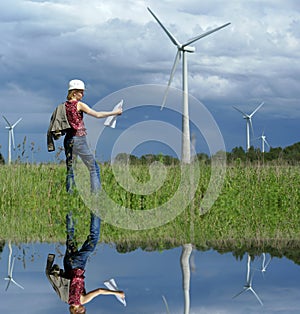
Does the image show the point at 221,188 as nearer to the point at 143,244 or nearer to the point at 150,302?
the point at 143,244

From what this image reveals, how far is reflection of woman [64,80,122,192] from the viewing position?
9.84m

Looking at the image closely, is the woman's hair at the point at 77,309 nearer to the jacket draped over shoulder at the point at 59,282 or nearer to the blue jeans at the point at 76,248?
the jacket draped over shoulder at the point at 59,282

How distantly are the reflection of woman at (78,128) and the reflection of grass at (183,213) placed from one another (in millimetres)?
712

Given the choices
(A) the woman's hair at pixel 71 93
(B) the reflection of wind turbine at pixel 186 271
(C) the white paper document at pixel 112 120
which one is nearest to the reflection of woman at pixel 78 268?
(B) the reflection of wind turbine at pixel 186 271

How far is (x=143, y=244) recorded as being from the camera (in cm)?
698

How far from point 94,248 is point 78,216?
3.25m

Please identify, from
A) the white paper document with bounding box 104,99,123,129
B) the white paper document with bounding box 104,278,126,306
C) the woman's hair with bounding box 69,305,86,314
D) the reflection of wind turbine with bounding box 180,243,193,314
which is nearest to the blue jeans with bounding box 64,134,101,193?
the white paper document with bounding box 104,99,123,129

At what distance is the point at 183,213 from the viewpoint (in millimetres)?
10352

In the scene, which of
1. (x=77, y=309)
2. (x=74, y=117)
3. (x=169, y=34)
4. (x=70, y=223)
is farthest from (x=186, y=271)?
(x=169, y=34)

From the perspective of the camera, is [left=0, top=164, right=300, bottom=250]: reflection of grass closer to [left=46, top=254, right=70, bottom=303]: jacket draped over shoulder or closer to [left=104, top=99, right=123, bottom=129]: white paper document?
[left=104, top=99, right=123, bottom=129]: white paper document

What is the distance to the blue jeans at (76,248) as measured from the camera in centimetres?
559

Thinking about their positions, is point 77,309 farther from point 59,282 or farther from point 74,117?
point 74,117

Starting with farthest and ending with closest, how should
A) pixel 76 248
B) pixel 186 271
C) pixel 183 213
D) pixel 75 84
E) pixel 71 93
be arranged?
pixel 183 213 → pixel 71 93 → pixel 75 84 → pixel 76 248 → pixel 186 271

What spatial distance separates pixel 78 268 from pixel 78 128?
4796 mm
